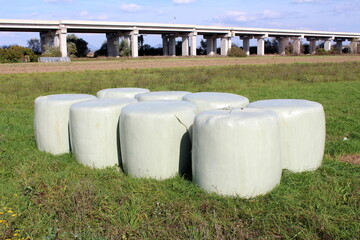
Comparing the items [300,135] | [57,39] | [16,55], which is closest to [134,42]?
[57,39]

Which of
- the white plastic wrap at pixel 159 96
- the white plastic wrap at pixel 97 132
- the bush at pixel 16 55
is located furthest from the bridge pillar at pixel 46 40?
the white plastic wrap at pixel 97 132

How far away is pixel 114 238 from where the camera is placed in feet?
10.3

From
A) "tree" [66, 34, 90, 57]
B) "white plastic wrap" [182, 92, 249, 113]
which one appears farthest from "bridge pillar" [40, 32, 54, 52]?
"white plastic wrap" [182, 92, 249, 113]

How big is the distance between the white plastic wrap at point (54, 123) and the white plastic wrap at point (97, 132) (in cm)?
59

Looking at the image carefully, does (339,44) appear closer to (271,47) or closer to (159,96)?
(271,47)

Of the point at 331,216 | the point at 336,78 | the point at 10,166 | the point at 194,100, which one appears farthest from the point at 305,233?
the point at 336,78

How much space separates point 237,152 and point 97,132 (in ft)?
6.73

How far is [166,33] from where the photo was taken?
232 feet

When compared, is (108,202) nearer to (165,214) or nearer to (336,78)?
(165,214)

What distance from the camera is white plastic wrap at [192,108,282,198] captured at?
12.0 feet

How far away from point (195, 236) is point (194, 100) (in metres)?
2.40

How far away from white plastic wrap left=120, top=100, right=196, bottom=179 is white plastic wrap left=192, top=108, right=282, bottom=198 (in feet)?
1.41

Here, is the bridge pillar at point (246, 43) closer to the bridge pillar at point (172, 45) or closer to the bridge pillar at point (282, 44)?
the bridge pillar at point (282, 44)

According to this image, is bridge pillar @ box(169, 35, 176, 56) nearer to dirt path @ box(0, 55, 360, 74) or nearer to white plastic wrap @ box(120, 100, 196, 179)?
dirt path @ box(0, 55, 360, 74)
